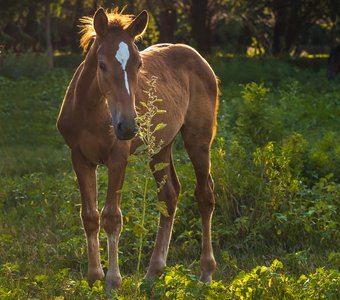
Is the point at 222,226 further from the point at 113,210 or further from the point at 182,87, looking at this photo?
the point at 113,210

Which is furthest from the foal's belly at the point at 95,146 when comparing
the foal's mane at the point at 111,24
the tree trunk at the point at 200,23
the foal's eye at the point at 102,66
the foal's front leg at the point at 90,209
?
the tree trunk at the point at 200,23

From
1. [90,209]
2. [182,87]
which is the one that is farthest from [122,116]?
[182,87]

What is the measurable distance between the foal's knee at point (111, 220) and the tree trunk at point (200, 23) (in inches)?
1311

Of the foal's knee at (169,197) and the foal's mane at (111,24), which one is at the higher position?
the foal's mane at (111,24)

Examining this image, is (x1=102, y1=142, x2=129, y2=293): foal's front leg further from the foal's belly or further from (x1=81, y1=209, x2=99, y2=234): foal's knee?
(x1=81, y1=209, x2=99, y2=234): foal's knee

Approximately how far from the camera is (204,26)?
40125 mm

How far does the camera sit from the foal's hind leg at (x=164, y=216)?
7.57m

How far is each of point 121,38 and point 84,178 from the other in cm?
121

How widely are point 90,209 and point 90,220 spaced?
88 millimetres

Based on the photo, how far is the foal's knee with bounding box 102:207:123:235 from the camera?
260 inches

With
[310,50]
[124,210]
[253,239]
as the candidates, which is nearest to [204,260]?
[253,239]

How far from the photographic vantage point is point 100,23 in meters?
6.46

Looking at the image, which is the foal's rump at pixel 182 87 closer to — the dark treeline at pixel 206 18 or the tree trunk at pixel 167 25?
the dark treeline at pixel 206 18

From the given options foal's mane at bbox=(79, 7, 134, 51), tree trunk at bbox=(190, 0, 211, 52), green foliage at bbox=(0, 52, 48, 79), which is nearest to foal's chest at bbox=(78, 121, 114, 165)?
foal's mane at bbox=(79, 7, 134, 51)
